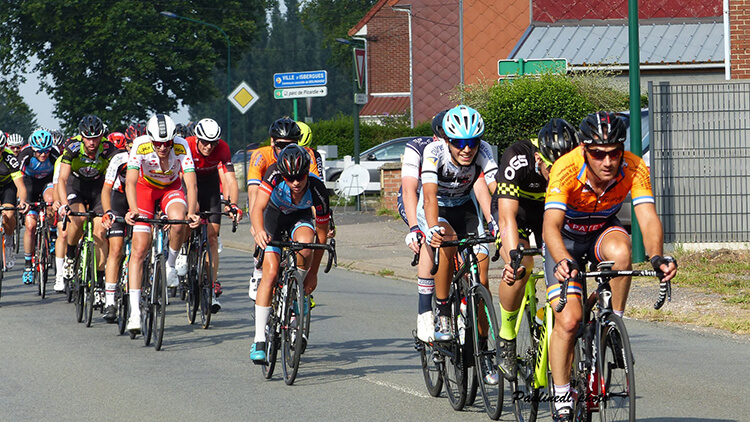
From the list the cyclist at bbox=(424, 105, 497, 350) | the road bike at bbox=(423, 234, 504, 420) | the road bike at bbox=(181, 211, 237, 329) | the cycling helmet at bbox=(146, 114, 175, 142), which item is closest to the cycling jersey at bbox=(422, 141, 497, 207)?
the cyclist at bbox=(424, 105, 497, 350)

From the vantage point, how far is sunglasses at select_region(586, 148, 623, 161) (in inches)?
214

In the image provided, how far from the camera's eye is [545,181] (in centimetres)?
696

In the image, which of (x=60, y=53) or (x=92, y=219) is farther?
(x=60, y=53)

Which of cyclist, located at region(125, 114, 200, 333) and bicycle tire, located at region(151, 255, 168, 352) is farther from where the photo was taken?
cyclist, located at region(125, 114, 200, 333)

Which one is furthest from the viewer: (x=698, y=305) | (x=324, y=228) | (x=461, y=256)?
(x=698, y=305)

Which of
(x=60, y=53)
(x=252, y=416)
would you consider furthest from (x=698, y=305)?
(x=60, y=53)

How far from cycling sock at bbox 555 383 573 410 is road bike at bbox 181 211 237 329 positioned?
5.71 metres

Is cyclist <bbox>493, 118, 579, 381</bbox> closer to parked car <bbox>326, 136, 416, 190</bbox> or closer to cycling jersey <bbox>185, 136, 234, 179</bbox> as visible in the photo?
cycling jersey <bbox>185, 136, 234, 179</bbox>

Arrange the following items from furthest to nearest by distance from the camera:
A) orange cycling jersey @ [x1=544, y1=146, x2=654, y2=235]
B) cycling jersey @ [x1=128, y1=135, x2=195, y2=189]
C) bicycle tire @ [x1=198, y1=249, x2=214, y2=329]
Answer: bicycle tire @ [x1=198, y1=249, x2=214, y2=329] → cycling jersey @ [x1=128, y1=135, x2=195, y2=189] → orange cycling jersey @ [x1=544, y1=146, x2=654, y2=235]

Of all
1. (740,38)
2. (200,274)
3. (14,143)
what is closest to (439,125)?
(200,274)

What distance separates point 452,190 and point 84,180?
6.52 metres

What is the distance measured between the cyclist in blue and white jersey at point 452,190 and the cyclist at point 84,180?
5.14m

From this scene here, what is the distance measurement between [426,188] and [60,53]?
48.5 meters

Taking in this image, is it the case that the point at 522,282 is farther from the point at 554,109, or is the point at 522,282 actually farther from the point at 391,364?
the point at 554,109
